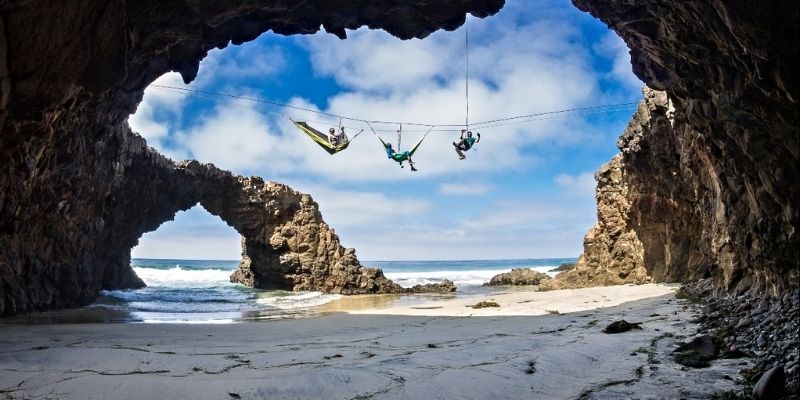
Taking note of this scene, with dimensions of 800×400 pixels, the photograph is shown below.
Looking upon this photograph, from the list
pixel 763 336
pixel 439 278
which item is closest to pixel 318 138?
pixel 763 336

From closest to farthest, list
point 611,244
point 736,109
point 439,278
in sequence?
point 736,109 → point 611,244 → point 439,278

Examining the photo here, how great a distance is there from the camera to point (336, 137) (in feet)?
51.4

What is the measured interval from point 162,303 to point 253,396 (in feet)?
57.8

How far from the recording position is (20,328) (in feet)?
32.9

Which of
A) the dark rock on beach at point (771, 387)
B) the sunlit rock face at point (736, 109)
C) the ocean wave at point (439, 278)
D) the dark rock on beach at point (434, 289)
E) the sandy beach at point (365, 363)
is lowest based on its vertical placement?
the ocean wave at point (439, 278)

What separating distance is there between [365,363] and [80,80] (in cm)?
893

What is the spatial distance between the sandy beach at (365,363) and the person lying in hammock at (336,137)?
6.67 metres

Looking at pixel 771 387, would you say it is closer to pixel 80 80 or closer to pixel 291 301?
pixel 80 80

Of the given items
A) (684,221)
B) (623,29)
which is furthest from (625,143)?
(623,29)

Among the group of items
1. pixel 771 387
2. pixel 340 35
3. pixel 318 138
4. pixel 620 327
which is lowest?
pixel 620 327

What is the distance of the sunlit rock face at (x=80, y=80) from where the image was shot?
905 cm

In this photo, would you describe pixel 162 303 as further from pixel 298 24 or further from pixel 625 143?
pixel 625 143

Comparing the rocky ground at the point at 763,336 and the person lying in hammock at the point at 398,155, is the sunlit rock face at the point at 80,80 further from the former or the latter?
the rocky ground at the point at 763,336

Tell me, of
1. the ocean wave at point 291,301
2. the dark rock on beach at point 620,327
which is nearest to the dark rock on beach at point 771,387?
the dark rock on beach at point 620,327
